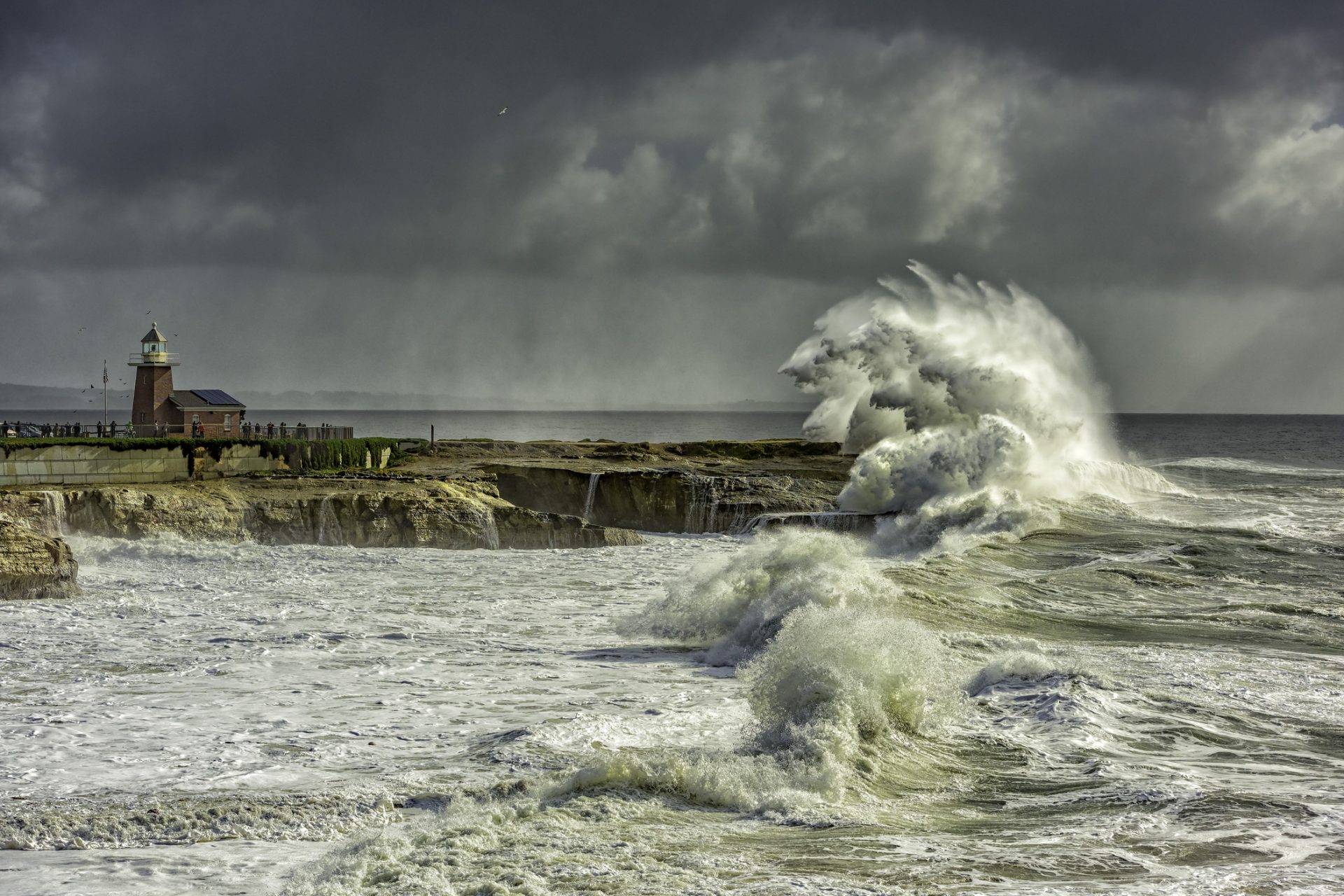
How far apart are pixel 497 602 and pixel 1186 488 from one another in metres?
27.4

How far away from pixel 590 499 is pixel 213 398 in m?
21.3

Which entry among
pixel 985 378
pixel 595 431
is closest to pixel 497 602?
pixel 985 378

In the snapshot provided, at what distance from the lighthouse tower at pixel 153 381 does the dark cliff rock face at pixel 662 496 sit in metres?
19.7

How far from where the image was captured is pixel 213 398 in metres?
40.6

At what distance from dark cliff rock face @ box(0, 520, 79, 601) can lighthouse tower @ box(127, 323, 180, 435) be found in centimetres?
2787

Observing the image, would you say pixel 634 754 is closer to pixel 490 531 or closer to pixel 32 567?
pixel 32 567

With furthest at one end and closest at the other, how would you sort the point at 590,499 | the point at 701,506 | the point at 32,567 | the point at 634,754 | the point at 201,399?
the point at 201,399, the point at 590,499, the point at 701,506, the point at 32,567, the point at 634,754

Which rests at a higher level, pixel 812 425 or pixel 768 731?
pixel 812 425

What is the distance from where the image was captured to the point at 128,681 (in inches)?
359

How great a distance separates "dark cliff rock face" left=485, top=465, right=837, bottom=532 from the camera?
25375 millimetres

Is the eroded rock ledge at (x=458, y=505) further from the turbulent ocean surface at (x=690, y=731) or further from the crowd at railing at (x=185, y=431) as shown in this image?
the turbulent ocean surface at (x=690, y=731)

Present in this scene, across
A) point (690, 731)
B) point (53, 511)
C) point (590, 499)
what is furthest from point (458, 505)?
point (690, 731)

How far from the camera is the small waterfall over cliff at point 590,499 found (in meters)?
26.3

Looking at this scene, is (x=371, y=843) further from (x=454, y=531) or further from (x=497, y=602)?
(x=454, y=531)
